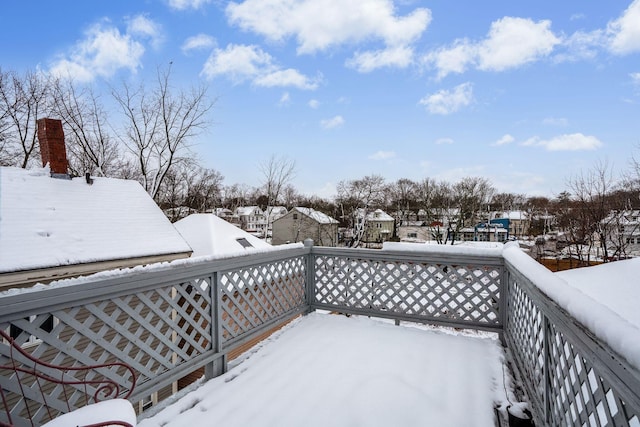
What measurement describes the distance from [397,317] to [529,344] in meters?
1.82

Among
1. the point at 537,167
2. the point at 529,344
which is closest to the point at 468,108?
the point at 537,167

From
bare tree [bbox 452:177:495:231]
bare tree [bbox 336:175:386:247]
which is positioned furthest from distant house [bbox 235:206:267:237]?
bare tree [bbox 452:177:495:231]

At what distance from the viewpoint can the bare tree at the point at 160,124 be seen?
46.3 feet

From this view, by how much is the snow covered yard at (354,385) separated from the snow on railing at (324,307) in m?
0.24

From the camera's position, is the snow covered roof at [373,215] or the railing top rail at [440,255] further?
the snow covered roof at [373,215]

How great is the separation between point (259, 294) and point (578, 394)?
9.57ft

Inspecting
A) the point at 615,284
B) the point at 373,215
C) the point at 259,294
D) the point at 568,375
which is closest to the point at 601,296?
the point at 615,284

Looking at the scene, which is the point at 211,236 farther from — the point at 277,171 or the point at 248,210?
the point at 248,210

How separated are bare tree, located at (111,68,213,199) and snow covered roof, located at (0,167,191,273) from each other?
20.8 ft

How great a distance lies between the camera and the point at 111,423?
4.07 ft

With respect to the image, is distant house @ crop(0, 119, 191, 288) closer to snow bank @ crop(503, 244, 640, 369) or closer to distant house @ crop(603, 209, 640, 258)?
snow bank @ crop(503, 244, 640, 369)

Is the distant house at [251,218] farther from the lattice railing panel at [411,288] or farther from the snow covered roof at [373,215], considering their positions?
the lattice railing panel at [411,288]

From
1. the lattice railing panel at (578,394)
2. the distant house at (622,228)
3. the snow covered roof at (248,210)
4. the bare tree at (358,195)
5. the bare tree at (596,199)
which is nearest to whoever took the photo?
the lattice railing panel at (578,394)

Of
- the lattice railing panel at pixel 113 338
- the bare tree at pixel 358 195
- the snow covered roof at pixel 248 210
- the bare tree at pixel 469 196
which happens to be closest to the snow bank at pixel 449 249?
the lattice railing panel at pixel 113 338
